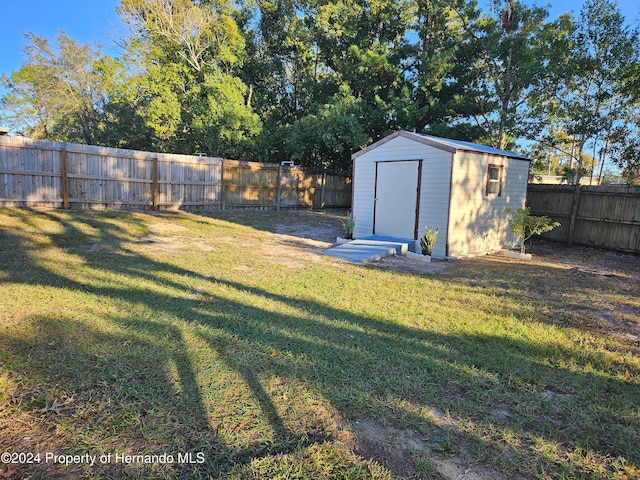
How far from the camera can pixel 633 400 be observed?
9.05 feet

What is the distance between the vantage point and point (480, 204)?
901 cm

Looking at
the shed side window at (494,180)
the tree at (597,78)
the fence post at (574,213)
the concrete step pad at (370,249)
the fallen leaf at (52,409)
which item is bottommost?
the fallen leaf at (52,409)

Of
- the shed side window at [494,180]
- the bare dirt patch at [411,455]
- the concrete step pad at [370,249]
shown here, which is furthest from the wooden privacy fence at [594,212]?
the bare dirt patch at [411,455]

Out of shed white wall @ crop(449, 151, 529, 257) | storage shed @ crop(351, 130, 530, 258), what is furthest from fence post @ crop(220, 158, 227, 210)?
shed white wall @ crop(449, 151, 529, 257)

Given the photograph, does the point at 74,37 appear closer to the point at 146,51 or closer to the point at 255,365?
the point at 146,51

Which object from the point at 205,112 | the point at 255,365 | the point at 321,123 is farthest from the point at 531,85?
the point at 255,365

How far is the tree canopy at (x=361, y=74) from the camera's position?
1405cm

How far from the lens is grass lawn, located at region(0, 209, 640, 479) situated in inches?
81.6

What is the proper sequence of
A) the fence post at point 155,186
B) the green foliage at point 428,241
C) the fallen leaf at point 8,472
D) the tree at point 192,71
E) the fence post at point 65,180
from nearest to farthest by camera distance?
the fallen leaf at point 8,472 → the green foliage at point 428,241 → the fence post at point 65,180 → the fence post at point 155,186 → the tree at point 192,71

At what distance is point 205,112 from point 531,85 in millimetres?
14141

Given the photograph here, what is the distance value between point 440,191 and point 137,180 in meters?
9.98

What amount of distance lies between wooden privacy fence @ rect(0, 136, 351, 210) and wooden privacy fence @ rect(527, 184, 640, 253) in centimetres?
983

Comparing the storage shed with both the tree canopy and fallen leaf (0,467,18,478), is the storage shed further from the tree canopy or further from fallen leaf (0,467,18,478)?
fallen leaf (0,467,18,478)

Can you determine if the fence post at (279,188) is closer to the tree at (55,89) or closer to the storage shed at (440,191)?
the storage shed at (440,191)
